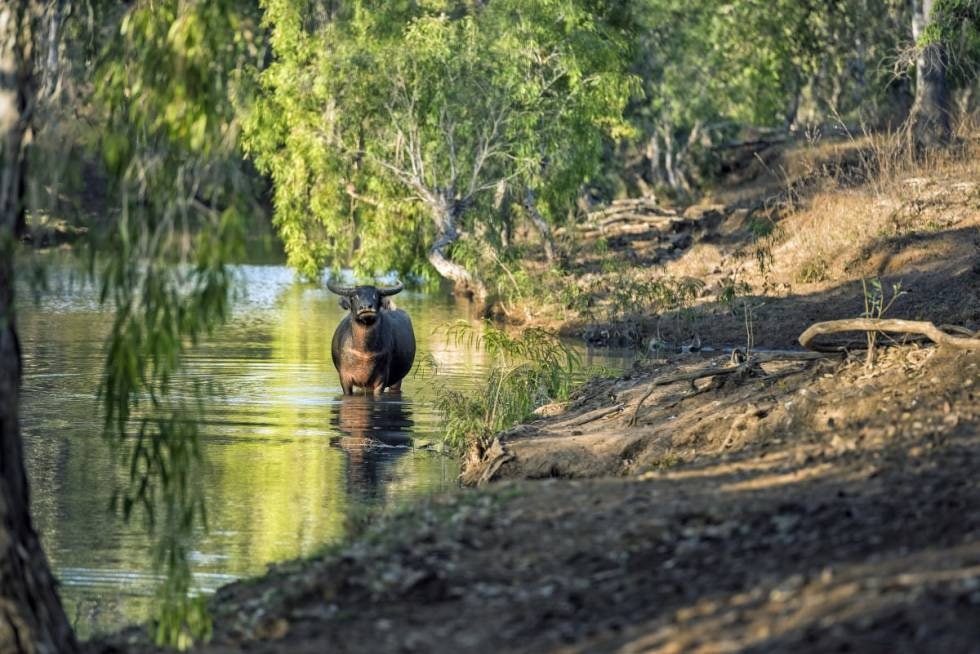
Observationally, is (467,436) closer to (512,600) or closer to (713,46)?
(512,600)

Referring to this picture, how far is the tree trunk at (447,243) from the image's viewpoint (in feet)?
112

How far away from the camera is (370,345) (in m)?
23.9

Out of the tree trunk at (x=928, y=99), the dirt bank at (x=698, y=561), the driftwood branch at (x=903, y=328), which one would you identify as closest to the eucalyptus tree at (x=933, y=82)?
the tree trunk at (x=928, y=99)

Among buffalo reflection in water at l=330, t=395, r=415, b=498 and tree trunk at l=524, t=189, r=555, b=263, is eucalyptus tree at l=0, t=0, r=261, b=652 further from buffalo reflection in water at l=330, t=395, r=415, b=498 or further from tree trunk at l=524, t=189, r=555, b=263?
tree trunk at l=524, t=189, r=555, b=263

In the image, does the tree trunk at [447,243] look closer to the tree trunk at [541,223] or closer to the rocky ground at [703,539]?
the tree trunk at [541,223]

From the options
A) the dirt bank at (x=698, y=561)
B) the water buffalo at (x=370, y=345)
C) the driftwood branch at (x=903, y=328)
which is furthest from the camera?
the water buffalo at (x=370, y=345)

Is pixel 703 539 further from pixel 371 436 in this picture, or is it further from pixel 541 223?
pixel 541 223

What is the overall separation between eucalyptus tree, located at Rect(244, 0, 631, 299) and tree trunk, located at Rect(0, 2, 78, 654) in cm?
2447

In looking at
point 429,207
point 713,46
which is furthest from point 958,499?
point 713,46

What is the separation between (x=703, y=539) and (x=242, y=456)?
8.89 metres

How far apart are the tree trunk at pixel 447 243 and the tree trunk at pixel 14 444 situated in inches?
989

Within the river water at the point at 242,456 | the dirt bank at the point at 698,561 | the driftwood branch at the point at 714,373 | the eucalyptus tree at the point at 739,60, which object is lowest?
the river water at the point at 242,456

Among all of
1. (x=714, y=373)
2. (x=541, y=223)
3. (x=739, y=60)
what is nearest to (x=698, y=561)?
(x=714, y=373)

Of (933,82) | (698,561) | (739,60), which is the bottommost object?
(698,561)
